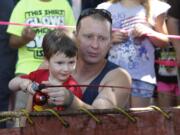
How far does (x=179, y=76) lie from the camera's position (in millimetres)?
4617

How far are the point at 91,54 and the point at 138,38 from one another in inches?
40.7

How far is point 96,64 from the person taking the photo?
3543 mm

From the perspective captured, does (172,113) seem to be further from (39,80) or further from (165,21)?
(165,21)

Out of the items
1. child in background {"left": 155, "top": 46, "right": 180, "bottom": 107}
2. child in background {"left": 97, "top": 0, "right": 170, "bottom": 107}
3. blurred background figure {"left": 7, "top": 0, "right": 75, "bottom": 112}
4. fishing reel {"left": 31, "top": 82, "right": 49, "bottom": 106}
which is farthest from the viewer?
child in background {"left": 155, "top": 46, "right": 180, "bottom": 107}

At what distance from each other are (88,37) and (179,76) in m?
1.25

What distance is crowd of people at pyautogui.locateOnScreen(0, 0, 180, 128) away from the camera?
3338 mm

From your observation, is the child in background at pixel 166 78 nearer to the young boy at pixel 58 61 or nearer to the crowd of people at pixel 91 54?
the crowd of people at pixel 91 54

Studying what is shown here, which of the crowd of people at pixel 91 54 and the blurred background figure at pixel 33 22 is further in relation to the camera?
the blurred background figure at pixel 33 22

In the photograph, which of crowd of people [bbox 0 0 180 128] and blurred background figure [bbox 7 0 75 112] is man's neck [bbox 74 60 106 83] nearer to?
crowd of people [bbox 0 0 180 128]

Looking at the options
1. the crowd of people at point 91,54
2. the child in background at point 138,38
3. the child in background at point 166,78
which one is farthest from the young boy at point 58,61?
the child in background at point 166,78

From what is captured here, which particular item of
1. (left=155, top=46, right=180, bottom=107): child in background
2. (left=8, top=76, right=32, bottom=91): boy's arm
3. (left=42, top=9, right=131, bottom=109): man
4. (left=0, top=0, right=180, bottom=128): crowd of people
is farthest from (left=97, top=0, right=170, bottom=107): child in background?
(left=8, top=76, right=32, bottom=91): boy's arm

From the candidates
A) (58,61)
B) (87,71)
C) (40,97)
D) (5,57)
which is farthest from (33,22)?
(40,97)

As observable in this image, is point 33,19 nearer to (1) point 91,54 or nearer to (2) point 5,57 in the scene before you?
(2) point 5,57

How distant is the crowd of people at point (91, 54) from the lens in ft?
11.0
